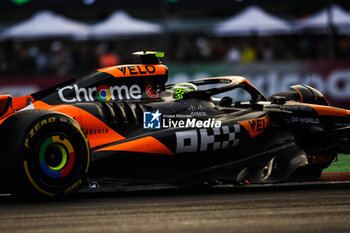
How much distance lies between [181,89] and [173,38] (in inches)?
399

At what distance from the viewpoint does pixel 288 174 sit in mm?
7430

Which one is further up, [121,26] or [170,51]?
[121,26]

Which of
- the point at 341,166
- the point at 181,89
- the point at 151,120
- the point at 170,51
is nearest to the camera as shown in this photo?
the point at 151,120

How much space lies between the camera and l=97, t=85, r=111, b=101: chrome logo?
7.27m

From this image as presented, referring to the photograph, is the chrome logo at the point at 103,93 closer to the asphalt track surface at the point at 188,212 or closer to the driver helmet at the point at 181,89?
the driver helmet at the point at 181,89

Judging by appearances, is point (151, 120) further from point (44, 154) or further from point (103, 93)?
point (44, 154)

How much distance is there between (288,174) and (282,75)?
8592 millimetres

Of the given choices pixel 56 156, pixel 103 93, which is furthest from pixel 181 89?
pixel 56 156

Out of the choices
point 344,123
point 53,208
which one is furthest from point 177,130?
point 344,123

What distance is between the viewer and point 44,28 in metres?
17.3

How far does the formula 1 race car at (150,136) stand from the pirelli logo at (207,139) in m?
0.01

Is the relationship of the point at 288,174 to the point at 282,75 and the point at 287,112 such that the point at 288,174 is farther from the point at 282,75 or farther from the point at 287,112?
the point at 282,75

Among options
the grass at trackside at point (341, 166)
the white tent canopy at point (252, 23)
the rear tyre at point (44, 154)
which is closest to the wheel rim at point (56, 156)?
the rear tyre at point (44, 154)

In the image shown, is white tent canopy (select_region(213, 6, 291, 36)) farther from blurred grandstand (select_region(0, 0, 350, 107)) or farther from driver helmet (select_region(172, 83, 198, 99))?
driver helmet (select_region(172, 83, 198, 99))
